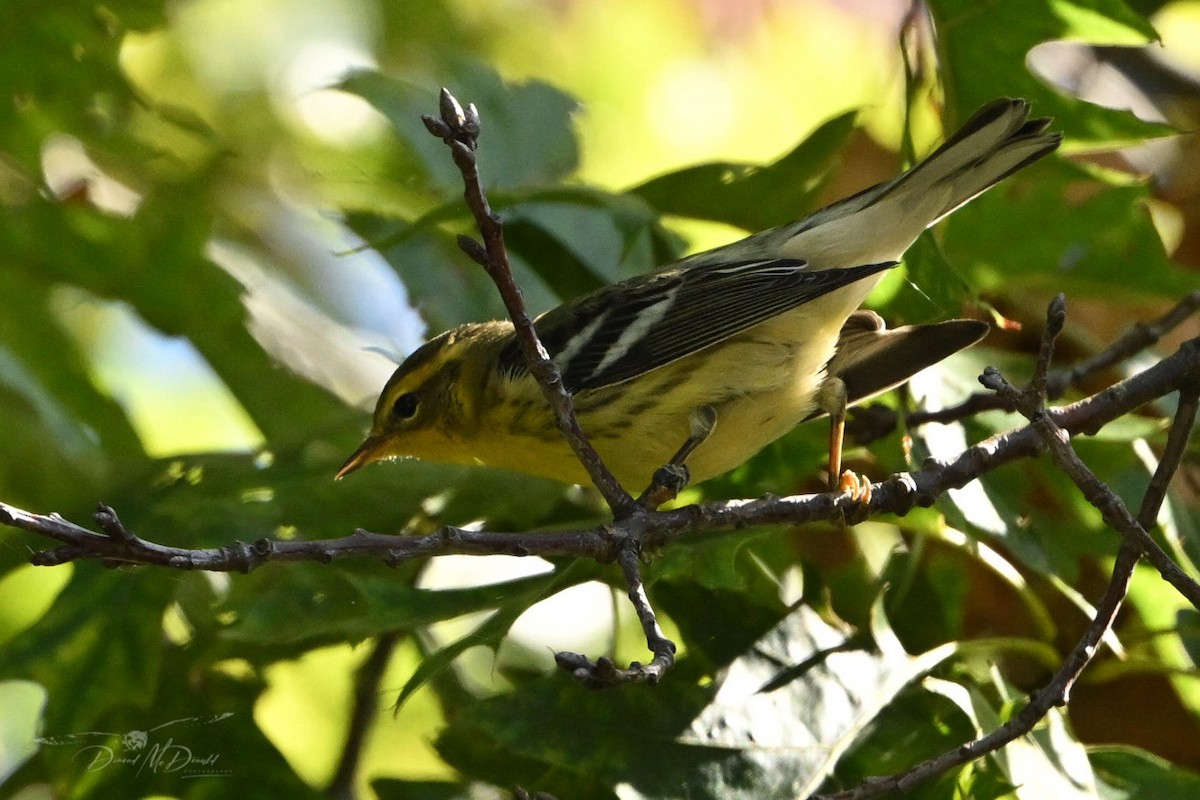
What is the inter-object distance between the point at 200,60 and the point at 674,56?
1860mm

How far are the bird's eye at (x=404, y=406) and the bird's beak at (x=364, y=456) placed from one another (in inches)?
2.8

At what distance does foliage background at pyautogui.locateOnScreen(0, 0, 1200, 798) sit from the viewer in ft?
7.66

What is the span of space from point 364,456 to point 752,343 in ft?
2.97

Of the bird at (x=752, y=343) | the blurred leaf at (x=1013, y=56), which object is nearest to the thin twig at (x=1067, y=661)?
the bird at (x=752, y=343)

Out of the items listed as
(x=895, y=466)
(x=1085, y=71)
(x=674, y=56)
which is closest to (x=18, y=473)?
(x=895, y=466)

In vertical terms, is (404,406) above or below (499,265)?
above

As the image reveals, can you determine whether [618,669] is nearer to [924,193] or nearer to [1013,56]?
[924,193]

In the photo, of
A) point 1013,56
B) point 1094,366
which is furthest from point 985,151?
point 1094,366

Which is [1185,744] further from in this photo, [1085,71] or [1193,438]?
[1085,71]

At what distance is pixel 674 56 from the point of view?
505 centimetres

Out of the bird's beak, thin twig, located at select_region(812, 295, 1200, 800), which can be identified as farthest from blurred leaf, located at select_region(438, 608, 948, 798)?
the bird's beak

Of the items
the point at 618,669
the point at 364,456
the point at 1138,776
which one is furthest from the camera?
the point at 364,456

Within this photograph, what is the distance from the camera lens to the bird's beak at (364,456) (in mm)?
2859

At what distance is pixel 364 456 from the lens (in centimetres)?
292
